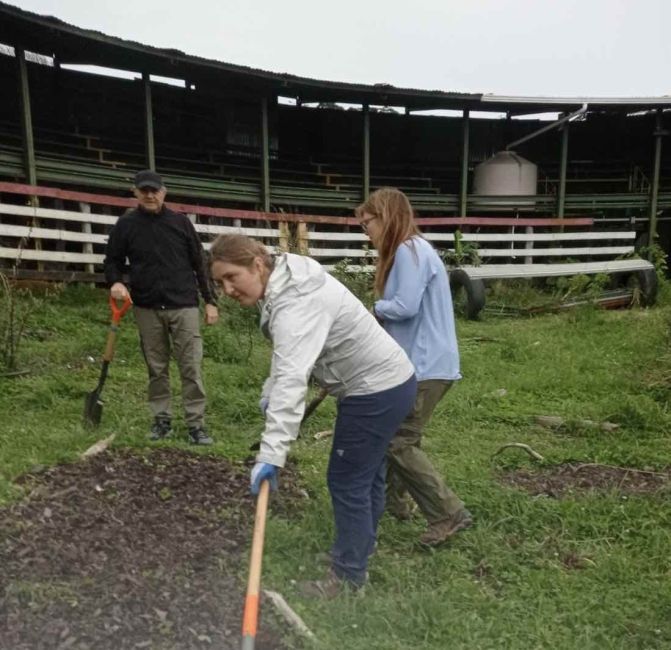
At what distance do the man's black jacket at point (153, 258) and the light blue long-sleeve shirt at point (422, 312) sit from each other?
1.90 metres

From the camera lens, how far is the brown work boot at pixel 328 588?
2.70m

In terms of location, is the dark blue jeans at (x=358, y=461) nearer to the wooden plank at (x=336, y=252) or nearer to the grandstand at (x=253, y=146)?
the grandstand at (x=253, y=146)

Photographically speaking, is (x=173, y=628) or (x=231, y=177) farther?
(x=231, y=177)

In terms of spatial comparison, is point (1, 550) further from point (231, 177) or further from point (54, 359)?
point (231, 177)

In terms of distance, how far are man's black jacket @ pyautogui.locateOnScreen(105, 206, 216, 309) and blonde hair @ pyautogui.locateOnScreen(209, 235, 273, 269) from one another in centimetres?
213

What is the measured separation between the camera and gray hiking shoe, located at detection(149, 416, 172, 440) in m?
4.41

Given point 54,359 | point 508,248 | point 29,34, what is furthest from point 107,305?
point 508,248

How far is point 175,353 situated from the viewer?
455cm

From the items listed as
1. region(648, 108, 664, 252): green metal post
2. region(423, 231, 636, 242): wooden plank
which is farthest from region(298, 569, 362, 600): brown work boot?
region(648, 108, 664, 252): green metal post

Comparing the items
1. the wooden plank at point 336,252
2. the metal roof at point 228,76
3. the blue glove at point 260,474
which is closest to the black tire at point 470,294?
the wooden plank at point 336,252

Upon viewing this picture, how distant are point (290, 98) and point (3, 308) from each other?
957cm

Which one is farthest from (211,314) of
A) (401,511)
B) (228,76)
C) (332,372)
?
(228,76)

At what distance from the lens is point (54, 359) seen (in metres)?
6.34

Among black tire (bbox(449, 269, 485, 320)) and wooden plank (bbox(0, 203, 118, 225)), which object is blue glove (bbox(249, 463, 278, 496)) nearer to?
wooden plank (bbox(0, 203, 118, 225))
